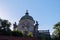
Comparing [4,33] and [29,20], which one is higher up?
[29,20]

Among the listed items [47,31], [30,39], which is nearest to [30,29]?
[47,31]

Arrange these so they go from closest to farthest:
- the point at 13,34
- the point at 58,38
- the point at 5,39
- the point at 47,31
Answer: the point at 5,39, the point at 13,34, the point at 58,38, the point at 47,31

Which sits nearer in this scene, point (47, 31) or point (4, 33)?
point (4, 33)

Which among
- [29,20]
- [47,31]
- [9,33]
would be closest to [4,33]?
[9,33]

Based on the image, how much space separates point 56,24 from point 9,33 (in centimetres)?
1076

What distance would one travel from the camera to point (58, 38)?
32.3 metres

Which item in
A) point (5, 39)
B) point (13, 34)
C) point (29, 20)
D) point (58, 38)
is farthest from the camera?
point (29, 20)

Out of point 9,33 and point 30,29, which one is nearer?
point 9,33

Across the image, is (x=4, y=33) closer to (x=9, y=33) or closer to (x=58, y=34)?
(x=9, y=33)

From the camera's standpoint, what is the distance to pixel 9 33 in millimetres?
27094

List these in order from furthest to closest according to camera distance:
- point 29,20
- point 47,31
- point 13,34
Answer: point 47,31, point 29,20, point 13,34

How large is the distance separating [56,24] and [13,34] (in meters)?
9.78

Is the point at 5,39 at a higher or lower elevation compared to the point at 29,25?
lower

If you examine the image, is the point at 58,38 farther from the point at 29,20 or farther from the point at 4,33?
the point at 29,20
